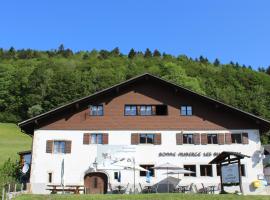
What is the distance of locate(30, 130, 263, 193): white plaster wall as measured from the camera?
29.9 meters

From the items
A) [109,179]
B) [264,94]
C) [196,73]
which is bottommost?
[109,179]

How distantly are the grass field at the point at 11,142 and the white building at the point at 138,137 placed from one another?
1958cm

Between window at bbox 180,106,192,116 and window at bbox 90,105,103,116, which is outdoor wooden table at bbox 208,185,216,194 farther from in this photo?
window at bbox 90,105,103,116

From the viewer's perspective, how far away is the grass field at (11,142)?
5242cm

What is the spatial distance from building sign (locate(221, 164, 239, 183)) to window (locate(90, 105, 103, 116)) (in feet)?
38.2

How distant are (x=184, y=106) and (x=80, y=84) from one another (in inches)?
2762

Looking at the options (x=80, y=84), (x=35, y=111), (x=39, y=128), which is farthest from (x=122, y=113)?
(x=80, y=84)

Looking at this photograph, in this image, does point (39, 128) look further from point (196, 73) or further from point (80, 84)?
point (196, 73)

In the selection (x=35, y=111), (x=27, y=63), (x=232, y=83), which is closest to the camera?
(x=35, y=111)

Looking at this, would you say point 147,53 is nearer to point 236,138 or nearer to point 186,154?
point 236,138

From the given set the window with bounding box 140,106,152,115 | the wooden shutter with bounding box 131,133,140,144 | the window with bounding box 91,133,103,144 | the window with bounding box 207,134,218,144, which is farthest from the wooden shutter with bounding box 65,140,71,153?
the window with bounding box 207,134,218,144

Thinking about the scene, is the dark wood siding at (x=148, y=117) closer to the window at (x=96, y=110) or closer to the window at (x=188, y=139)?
the window at (x=96, y=110)

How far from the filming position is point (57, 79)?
336 ft

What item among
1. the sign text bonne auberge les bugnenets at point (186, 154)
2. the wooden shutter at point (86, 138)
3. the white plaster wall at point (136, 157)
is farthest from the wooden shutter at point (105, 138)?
the sign text bonne auberge les bugnenets at point (186, 154)
